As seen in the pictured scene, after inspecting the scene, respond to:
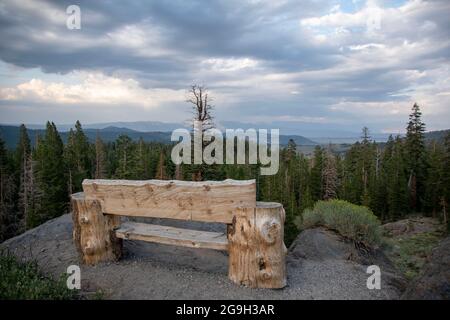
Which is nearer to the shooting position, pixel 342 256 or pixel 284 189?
pixel 342 256

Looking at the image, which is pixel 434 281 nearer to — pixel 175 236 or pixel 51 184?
pixel 175 236

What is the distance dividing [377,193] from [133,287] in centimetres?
4402

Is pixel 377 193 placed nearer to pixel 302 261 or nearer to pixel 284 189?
pixel 284 189

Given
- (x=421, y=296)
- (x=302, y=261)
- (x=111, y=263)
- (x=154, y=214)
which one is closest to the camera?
(x=421, y=296)

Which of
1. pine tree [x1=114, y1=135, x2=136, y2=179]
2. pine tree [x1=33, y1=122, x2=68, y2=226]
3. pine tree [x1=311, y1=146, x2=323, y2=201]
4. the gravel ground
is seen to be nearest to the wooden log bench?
the gravel ground

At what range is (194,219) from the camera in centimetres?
657

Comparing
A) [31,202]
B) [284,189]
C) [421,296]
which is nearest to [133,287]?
[421,296]

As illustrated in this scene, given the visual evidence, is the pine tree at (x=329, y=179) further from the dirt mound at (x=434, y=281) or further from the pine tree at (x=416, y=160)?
the dirt mound at (x=434, y=281)

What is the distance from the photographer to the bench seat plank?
655 cm

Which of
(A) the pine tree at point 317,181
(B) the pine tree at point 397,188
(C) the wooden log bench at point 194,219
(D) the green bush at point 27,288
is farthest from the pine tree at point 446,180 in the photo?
(D) the green bush at point 27,288

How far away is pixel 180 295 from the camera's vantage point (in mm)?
5938

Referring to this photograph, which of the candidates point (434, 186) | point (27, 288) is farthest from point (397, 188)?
point (27, 288)

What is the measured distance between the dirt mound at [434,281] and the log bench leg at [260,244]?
212 cm

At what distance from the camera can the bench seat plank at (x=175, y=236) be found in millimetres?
6555
